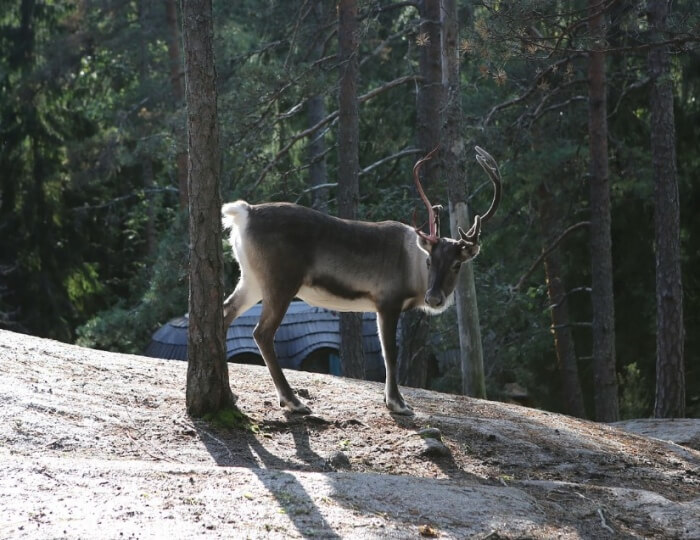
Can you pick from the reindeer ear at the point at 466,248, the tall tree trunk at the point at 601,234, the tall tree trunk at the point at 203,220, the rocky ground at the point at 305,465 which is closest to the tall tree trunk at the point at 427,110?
the tall tree trunk at the point at 601,234

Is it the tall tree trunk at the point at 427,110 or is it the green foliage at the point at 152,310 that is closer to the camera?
the tall tree trunk at the point at 427,110

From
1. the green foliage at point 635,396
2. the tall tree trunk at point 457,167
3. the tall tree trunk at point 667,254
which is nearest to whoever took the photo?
the tall tree trunk at point 457,167

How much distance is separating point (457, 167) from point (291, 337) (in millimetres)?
9231

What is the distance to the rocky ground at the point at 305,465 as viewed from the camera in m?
5.94

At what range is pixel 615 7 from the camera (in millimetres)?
13344

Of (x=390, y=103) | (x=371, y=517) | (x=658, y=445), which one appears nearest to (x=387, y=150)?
(x=390, y=103)

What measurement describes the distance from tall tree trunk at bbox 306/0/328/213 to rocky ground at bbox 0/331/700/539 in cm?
730

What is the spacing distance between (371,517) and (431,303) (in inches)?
133

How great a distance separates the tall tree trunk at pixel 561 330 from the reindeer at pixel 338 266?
8542 mm

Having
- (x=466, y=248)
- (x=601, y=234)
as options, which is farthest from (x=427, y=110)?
(x=466, y=248)

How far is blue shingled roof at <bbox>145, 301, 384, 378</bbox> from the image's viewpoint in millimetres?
19828

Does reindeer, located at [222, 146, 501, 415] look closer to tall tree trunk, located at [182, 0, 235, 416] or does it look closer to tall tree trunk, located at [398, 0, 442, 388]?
tall tree trunk, located at [182, 0, 235, 416]

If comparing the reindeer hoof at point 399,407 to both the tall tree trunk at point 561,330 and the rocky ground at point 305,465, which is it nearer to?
the rocky ground at point 305,465

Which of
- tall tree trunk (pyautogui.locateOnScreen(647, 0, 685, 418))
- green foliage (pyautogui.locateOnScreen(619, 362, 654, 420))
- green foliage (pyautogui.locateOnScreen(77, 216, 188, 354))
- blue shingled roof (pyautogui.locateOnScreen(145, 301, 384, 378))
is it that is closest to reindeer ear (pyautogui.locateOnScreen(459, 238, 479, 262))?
tall tree trunk (pyautogui.locateOnScreen(647, 0, 685, 418))
